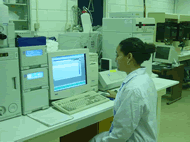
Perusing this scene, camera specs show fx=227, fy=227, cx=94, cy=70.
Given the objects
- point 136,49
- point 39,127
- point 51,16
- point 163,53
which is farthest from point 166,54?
point 39,127

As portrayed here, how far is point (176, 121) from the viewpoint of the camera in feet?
10.5

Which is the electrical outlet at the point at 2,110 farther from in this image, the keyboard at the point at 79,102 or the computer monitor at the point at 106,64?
the computer monitor at the point at 106,64

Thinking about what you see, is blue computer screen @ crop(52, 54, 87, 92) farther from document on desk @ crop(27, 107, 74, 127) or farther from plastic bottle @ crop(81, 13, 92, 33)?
plastic bottle @ crop(81, 13, 92, 33)

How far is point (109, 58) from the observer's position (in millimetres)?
2490

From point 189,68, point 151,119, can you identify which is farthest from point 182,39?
point 151,119

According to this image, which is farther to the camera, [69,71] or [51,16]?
[51,16]

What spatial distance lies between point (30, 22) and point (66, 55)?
2.64 meters

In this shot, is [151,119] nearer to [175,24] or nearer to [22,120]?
[22,120]

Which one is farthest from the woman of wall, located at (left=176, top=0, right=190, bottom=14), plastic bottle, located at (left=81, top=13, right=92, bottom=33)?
wall, located at (left=176, top=0, right=190, bottom=14)

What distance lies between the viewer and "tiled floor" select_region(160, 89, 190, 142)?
2.73m

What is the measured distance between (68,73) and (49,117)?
0.42 meters

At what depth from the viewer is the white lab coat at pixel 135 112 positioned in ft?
4.02

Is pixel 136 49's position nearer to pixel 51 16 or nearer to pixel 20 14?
pixel 20 14

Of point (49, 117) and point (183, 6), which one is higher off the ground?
point (183, 6)
